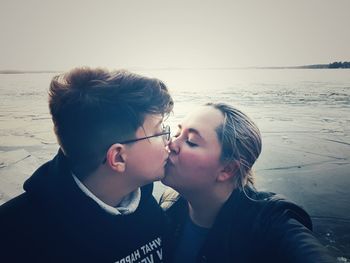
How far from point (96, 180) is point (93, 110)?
19.2 inches

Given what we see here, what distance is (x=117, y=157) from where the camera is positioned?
2.17m

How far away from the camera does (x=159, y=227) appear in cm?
241

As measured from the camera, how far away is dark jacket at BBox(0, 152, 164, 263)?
1.72 m

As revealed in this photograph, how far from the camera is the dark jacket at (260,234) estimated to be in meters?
1.83

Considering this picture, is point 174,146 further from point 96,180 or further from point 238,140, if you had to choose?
point 96,180

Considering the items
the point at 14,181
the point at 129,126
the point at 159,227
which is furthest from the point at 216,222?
the point at 14,181

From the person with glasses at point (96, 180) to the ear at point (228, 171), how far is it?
53cm

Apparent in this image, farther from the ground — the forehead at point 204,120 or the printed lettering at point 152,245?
the forehead at point 204,120

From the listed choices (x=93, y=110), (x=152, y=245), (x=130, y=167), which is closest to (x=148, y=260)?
(x=152, y=245)

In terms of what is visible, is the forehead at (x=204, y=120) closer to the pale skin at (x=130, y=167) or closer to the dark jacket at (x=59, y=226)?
the pale skin at (x=130, y=167)

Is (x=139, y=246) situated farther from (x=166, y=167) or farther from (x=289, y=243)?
(x=289, y=243)

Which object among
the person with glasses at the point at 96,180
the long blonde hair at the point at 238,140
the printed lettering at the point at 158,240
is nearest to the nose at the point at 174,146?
the person with glasses at the point at 96,180

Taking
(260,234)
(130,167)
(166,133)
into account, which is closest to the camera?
(260,234)

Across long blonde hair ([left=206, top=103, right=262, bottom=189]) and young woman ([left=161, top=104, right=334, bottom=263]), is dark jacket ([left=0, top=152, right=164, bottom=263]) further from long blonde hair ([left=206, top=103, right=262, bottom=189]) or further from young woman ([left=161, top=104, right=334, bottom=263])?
long blonde hair ([left=206, top=103, right=262, bottom=189])
